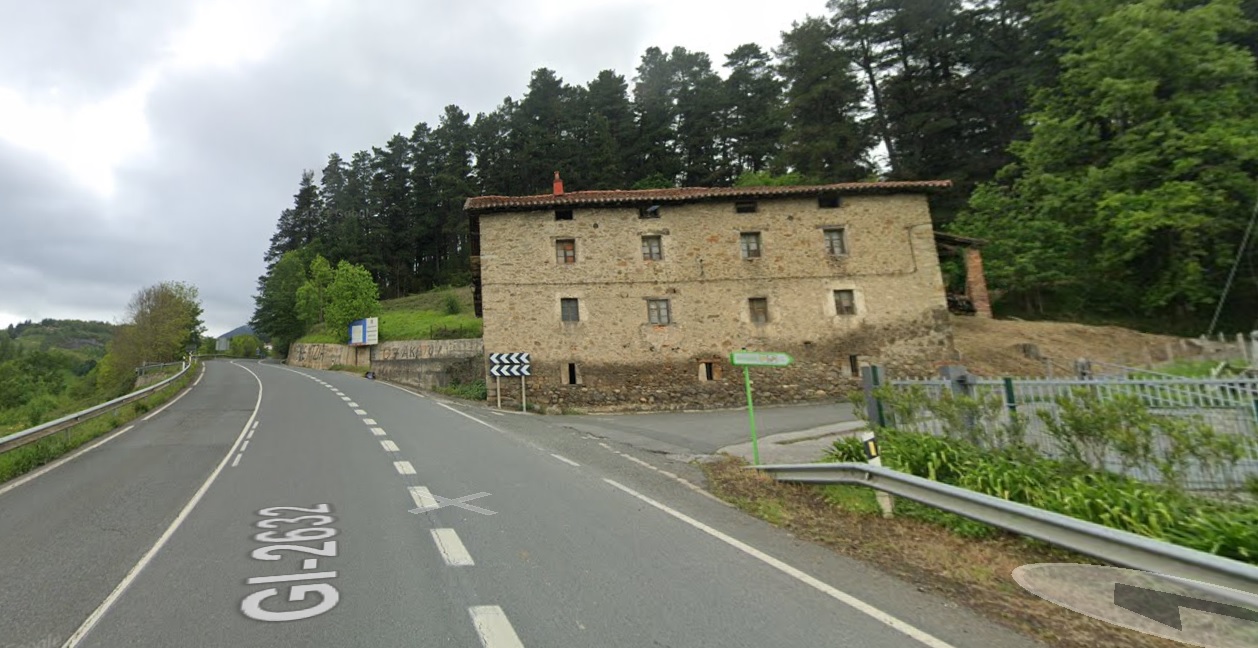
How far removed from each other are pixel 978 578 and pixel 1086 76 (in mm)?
33401

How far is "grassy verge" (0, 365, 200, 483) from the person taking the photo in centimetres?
960

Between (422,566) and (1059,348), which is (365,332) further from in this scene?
(1059,348)

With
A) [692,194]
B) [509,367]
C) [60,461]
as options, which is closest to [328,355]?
[509,367]

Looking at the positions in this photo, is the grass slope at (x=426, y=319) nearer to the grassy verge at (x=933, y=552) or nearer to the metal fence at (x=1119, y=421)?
the grassy verge at (x=933, y=552)

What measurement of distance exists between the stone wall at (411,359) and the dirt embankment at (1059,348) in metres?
23.7

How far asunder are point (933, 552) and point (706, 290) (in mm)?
18104

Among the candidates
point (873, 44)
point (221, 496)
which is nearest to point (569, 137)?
point (873, 44)

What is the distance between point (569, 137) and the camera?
51.7m

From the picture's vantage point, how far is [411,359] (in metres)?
32.6

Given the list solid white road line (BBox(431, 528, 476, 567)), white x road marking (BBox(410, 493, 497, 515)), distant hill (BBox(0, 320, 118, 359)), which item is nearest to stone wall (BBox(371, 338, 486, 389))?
white x road marking (BBox(410, 493, 497, 515))

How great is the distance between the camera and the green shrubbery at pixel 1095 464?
4262 mm

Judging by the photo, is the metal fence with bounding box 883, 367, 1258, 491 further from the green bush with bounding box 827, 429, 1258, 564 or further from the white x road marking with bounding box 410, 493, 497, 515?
the white x road marking with bounding box 410, 493, 497, 515

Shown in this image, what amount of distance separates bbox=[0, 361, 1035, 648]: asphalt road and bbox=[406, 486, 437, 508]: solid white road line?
3 centimetres

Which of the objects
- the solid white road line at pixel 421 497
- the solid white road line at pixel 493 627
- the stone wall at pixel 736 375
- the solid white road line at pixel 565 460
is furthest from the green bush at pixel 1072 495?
the stone wall at pixel 736 375
